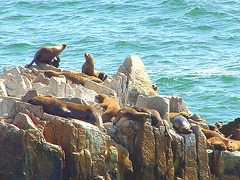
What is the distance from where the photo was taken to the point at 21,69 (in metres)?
14.9

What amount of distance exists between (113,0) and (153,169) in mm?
31711

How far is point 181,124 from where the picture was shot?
10.7 m

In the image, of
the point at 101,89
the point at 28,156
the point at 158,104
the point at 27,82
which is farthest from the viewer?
the point at 101,89

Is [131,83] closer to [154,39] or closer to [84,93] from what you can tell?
[84,93]

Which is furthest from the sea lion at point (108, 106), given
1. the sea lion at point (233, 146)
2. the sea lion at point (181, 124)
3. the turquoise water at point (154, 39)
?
the turquoise water at point (154, 39)

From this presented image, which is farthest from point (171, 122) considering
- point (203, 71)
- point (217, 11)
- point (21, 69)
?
point (217, 11)

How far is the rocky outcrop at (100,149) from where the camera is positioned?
29.6ft

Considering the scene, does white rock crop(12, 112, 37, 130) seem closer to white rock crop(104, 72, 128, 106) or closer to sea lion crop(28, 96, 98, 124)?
sea lion crop(28, 96, 98, 124)

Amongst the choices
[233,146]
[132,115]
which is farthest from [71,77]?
[233,146]

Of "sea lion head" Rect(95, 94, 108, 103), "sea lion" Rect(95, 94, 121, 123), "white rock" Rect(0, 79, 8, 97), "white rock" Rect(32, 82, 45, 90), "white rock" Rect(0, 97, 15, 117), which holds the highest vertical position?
"white rock" Rect(0, 97, 15, 117)

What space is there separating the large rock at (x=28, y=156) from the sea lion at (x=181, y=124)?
2728 millimetres

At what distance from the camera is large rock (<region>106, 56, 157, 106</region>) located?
13.9 metres

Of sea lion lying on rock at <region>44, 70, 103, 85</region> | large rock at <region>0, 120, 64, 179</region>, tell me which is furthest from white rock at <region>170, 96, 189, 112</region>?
large rock at <region>0, 120, 64, 179</region>

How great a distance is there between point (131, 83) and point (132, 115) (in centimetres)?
412
